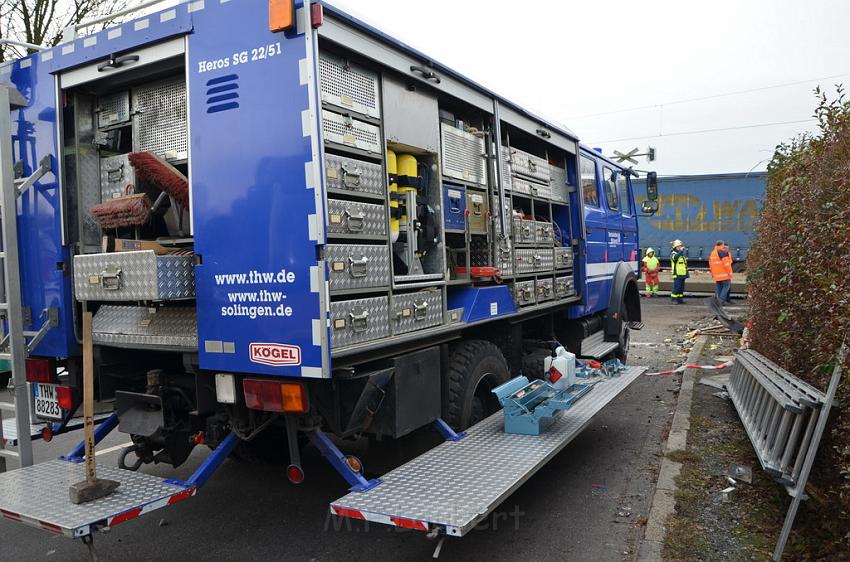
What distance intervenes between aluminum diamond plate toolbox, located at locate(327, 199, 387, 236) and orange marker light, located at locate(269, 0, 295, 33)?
0.89m

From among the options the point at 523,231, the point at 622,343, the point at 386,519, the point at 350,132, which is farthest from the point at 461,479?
the point at 622,343

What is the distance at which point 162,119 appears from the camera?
4074 mm

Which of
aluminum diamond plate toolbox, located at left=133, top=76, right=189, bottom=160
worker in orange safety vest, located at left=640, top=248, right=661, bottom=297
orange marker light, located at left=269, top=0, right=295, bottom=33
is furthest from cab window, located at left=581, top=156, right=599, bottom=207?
worker in orange safety vest, located at left=640, top=248, right=661, bottom=297

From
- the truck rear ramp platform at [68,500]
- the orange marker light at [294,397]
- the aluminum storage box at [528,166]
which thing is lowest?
the truck rear ramp platform at [68,500]

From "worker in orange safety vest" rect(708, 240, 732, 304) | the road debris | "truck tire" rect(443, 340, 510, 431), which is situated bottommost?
the road debris

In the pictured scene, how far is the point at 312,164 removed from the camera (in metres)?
3.17

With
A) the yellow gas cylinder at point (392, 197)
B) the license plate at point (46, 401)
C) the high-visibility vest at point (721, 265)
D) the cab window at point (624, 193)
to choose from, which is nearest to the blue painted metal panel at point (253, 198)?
the yellow gas cylinder at point (392, 197)

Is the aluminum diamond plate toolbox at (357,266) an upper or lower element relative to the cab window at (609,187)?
lower

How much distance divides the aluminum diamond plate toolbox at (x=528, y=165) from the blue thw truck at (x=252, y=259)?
0.71 meters

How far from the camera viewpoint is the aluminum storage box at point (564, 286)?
6.60 m

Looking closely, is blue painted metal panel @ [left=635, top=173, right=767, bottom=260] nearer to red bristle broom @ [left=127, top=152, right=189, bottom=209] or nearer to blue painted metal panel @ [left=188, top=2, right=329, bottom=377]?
red bristle broom @ [left=127, top=152, right=189, bottom=209]

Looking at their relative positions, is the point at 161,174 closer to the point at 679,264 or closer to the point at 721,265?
the point at 721,265

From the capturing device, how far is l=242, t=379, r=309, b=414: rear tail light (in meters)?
3.29

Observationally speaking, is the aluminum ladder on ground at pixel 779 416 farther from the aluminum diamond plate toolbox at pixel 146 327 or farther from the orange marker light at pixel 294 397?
the aluminum diamond plate toolbox at pixel 146 327
